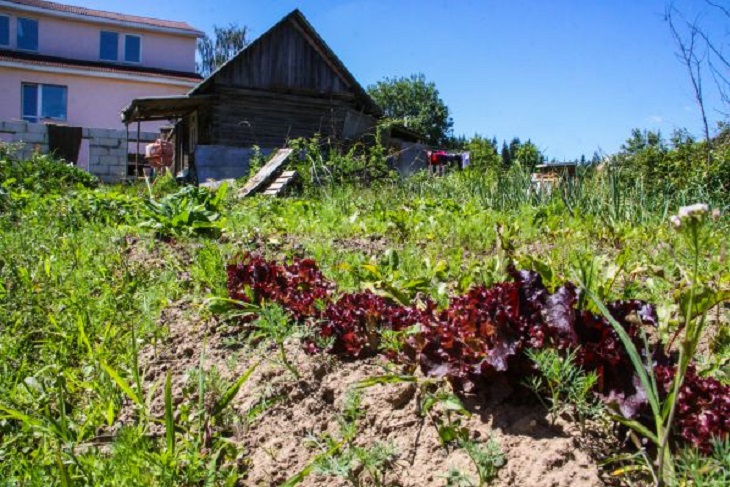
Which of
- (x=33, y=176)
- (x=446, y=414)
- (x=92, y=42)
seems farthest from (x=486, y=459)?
(x=92, y=42)

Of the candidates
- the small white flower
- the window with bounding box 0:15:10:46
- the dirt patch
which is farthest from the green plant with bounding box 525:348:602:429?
the window with bounding box 0:15:10:46

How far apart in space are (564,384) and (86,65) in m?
32.4

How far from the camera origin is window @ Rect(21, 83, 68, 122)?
28438 millimetres

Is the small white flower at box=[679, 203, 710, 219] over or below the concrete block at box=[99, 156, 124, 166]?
below

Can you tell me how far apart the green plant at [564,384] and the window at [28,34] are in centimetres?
3407

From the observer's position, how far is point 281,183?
955 centimetres

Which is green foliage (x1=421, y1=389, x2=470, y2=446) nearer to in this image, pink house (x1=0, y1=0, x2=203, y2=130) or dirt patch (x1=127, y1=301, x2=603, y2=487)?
dirt patch (x1=127, y1=301, x2=603, y2=487)

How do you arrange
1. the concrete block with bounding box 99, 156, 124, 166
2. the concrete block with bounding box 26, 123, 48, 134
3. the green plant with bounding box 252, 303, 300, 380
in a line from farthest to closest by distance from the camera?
the concrete block with bounding box 99, 156, 124, 166 < the concrete block with bounding box 26, 123, 48, 134 < the green plant with bounding box 252, 303, 300, 380

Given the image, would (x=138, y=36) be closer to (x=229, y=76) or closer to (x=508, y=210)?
(x=229, y=76)

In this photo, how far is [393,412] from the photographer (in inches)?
69.4

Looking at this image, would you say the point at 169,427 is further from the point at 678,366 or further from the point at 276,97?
the point at 276,97

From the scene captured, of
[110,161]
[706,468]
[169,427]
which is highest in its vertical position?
[110,161]

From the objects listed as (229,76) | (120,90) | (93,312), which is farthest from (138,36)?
(93,312)

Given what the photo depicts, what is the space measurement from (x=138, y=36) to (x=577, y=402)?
34.1 meters
